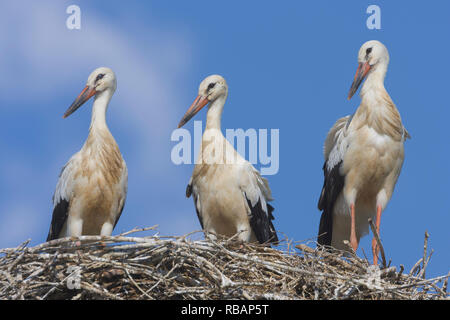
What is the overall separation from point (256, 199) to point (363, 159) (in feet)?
3.01

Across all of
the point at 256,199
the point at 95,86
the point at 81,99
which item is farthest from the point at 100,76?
the point at 256,199

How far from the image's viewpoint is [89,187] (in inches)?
288

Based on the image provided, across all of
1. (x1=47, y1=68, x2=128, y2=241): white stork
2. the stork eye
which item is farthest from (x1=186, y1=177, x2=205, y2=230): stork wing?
the stork eye

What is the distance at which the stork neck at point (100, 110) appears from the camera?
7.70m

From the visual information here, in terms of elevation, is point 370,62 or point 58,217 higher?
point 370,62

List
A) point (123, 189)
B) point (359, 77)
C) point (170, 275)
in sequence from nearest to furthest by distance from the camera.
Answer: point (170, 275) < point (123, 189) < point (359, 77)

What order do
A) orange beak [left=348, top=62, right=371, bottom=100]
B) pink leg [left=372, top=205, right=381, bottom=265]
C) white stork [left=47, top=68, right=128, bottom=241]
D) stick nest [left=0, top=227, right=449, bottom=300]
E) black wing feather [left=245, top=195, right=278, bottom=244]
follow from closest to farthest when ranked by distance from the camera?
1. stick nest [left=0, top=227, right=449, bottom=300]
2. pink leg [left=372, top=205, right=381, bottom=265]
3. white stork [left=47, top=68, right=128, bottom=241]
4. black wing feather [left=245, top=195, right=278, bottom=244]
5. orange beak [left=348, top=62, right=371, bottom=100]

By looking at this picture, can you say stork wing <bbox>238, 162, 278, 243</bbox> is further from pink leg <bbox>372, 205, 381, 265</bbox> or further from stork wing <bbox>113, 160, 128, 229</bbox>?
stork wing <bbox>113, 160, 128, 229</bbox>

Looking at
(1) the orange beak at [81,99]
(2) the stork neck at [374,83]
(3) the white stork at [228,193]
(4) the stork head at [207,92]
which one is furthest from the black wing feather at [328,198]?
(1) the orange beak at [81,99]

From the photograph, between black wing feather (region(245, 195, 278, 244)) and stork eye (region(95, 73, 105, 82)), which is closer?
black wing feather (region(245, 195, 278, 244))

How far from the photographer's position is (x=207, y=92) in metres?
7.99

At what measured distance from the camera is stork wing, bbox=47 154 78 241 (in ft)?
24.2

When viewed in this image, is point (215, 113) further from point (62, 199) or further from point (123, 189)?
point (62, 199)
